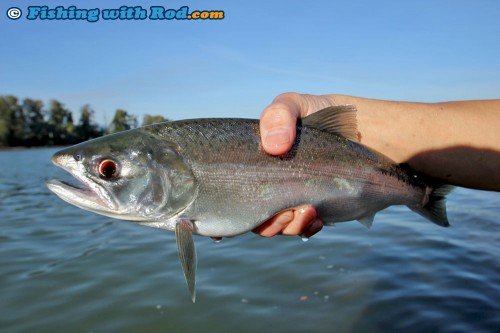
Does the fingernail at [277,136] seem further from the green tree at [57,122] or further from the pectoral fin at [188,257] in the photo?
the green tree at [57,122]

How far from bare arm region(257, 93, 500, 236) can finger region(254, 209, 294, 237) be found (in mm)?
1090

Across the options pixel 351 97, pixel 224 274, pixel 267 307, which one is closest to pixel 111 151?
pixel 351 97

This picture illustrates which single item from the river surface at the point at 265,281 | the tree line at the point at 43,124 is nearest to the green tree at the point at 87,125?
the tree line at the point at 43,124

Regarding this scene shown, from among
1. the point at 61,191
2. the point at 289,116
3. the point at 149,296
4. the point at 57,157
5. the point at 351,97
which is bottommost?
the point at 149,296

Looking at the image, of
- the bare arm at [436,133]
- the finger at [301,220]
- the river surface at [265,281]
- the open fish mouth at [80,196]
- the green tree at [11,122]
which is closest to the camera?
the open fish mouth at [80,196]

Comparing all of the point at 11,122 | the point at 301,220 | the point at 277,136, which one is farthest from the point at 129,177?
the point at 11,122

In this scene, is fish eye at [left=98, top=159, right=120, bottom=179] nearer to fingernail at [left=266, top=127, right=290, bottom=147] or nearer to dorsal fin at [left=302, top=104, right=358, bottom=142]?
fingernail at [left=266, top=127, right=290, bottom=147]

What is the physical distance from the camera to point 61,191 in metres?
3.24

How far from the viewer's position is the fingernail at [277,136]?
3434mm

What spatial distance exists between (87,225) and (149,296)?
6260 mm

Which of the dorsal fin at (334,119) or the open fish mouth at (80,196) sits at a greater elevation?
the dorsal fin at (334,119)

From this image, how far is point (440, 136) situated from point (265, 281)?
4094 millimetres

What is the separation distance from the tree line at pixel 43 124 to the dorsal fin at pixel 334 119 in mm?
111590

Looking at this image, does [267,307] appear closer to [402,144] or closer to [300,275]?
[300,275]
